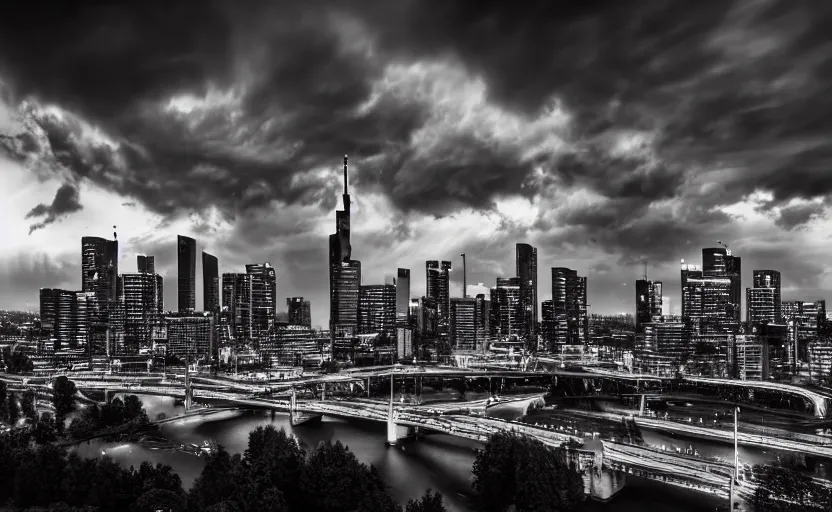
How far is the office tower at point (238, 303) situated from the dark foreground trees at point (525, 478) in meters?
55.0

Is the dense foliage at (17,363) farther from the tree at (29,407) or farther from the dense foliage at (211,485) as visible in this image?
the dense foliage at (211,485)

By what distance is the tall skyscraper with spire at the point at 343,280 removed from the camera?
76938mm

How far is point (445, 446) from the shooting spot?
27844 mm

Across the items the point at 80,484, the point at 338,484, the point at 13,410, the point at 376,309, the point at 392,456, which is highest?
the point at 376,309

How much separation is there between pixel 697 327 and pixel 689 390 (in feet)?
45.4

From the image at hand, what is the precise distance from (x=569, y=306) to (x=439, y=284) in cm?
1708

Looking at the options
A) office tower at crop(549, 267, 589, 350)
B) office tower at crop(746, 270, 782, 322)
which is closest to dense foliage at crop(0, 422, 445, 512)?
office tower at crop(746, 270, 782, 322)

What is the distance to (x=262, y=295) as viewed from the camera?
247ft

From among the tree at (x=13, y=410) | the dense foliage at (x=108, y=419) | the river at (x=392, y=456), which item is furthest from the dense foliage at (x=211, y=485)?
the tree at (x=13, y=410)

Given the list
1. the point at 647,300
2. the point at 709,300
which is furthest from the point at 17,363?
the point at 647,300

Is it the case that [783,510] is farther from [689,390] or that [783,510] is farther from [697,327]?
[697,327]

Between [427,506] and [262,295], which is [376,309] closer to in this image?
[262,295]

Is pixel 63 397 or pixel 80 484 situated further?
pixel 63 397

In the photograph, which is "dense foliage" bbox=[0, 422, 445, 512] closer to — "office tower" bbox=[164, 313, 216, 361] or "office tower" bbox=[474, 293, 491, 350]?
"office tower" bbox=[164, 313, 216, 361]
